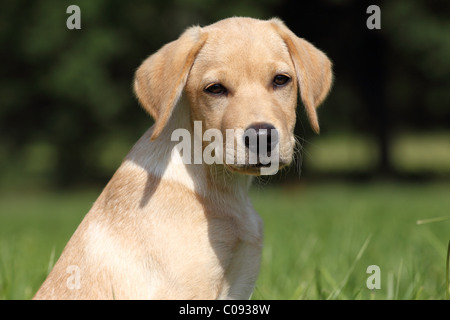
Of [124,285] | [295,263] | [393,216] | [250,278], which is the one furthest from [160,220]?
A: [393,216]

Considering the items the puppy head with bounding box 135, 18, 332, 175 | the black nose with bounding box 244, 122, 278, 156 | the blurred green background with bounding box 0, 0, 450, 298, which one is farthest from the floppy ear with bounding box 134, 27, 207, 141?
the blurred green background with bounding box 0, 0, 450, 298

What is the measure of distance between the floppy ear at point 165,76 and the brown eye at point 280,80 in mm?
486

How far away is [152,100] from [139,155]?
34 centimetres

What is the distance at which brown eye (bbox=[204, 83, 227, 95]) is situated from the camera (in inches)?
130

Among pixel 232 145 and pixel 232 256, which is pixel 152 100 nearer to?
pixel 232 145

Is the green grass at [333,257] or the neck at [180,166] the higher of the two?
the neck at [180,166]

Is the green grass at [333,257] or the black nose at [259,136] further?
the green grass at [333,257]

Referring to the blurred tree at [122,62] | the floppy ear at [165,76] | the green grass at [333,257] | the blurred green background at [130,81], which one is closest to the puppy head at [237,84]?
the floppy ear at [165,76]

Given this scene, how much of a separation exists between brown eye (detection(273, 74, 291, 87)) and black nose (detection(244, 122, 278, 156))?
1.45ft

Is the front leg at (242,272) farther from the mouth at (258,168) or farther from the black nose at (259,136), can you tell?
the black nose at (259,136)

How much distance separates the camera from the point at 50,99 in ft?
82.1

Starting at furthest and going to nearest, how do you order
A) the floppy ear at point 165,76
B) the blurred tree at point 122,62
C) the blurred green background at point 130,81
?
the blurred tree at point 122,62
the blurred green background at point 130,81
the floppy ear at point 165,76

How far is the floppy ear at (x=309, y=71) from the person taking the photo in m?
3.60

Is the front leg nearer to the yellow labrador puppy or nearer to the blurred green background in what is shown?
the yellow labrador puppy
